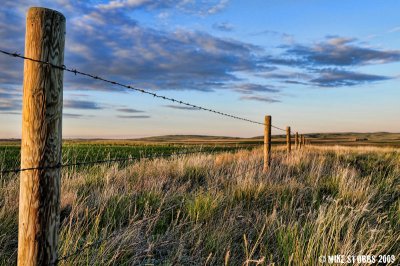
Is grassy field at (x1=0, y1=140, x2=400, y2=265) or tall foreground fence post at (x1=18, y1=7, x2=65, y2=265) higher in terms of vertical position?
tall foreground fence post at (x1=18, y1=7, x2=65, y2=265)

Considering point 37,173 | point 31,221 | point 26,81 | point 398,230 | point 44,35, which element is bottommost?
point 398,230

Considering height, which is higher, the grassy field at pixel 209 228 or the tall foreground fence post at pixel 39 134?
the tall foreground fence post at pixel 39 134

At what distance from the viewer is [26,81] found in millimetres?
2369

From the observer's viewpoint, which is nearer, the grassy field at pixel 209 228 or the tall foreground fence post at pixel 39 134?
the tall foreground fence post at pixel 39 134

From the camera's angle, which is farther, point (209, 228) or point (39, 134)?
point (209, 228)

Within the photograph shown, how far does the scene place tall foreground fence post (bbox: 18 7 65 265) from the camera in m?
2.35

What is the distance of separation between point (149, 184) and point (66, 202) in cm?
176

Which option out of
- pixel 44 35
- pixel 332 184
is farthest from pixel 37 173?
pixel 332 184

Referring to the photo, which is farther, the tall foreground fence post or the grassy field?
the grassy field

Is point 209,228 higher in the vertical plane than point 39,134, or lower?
lower

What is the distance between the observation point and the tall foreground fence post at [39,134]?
7.72ft

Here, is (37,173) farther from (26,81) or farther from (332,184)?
(332,184)

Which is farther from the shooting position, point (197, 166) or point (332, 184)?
point (197, 166)

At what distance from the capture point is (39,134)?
7.73ft
